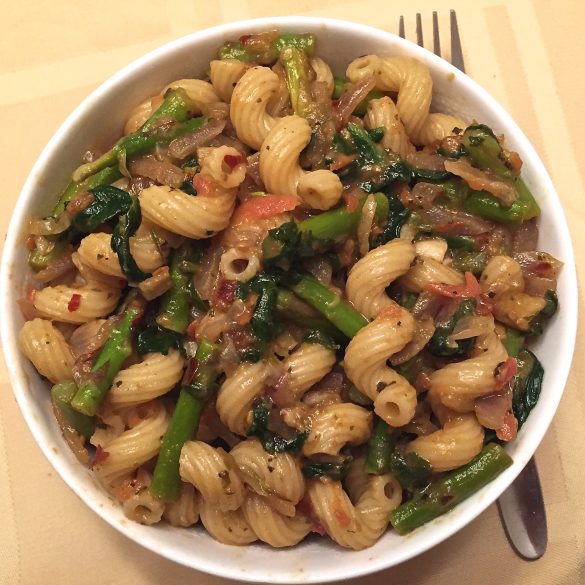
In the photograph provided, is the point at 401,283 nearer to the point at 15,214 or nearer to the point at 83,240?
the point at 83,240

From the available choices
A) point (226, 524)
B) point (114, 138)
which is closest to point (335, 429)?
point (226, 524)

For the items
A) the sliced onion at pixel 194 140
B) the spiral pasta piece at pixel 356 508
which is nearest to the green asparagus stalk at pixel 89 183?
the sliced onion at pixel 194 140

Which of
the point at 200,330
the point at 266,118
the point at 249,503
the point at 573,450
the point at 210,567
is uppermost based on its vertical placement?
the point at 266,118

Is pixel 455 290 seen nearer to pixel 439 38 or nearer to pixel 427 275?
pixel 427 275

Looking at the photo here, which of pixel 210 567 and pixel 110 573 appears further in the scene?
pixel 110 573

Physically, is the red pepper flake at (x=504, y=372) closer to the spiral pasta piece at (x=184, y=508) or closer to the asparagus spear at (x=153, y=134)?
the spiral pasta piece at (x=184, y=508)

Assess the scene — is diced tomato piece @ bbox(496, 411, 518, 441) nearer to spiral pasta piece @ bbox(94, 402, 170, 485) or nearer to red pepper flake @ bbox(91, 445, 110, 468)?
spiral pasta piece @ bbox(94, 402, 170, 485)

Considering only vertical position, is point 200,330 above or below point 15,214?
below

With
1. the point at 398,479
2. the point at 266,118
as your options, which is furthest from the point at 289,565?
the point at 266,118
